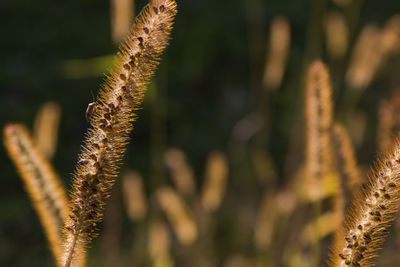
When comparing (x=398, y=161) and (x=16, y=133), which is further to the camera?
(x=16, y=133)

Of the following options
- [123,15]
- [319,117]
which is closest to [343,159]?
[319,117]

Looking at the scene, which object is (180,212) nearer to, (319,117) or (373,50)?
(319,117)

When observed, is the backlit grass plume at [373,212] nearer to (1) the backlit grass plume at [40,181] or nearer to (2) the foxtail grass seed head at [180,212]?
(1) the backlit grass plume at [40,181]

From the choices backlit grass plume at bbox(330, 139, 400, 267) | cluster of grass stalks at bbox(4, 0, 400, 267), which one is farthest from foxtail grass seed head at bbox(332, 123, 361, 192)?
backlit grass plume at bbox(330, 139, 400, 267)

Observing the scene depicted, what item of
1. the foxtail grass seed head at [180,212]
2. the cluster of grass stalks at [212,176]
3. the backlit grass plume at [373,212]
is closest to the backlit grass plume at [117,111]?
the cluster of grass stalks at [212,176]

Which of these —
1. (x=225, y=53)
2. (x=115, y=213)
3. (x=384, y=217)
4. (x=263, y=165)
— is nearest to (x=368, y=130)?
(x=225, y=53)

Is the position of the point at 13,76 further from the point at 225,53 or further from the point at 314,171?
the point at 314,171
